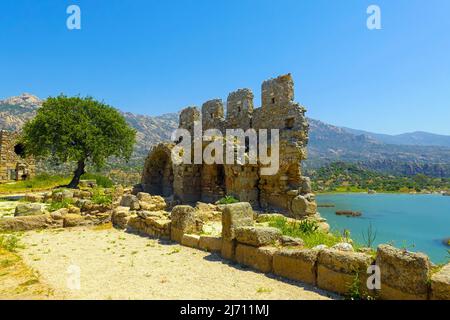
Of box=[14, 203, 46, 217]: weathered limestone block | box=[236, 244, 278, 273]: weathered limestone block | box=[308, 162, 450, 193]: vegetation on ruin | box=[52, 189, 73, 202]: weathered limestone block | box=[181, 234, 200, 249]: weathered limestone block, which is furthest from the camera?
box=[308, 162, 450, 193]: vegetation on ruin

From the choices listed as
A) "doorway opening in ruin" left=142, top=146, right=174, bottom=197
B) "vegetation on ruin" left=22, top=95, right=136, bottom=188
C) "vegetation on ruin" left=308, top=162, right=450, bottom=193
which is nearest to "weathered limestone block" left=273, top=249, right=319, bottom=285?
"doorway opening in ruin" left=142, top=146, right=174, bottom=197

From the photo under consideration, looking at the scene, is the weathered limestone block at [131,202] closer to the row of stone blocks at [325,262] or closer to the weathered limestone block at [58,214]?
the weathered limestone block at [58,214]

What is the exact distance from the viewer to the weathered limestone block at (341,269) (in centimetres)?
579

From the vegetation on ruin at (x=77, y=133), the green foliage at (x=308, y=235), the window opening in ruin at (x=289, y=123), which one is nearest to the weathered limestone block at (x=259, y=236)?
the green foliage at (x=308, y=235)

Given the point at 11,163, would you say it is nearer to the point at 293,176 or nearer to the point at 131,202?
the point at 131,202

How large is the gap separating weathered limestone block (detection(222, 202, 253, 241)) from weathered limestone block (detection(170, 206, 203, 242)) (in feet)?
7.27

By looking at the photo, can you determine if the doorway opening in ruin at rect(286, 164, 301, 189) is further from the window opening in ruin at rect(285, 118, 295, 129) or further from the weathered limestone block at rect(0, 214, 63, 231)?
the weathered limestone block at rect(0, 214, 63, 231)

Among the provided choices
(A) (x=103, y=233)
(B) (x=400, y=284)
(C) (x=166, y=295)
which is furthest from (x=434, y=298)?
(A) (x=103, y=233)

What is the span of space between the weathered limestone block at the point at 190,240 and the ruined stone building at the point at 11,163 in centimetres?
3105

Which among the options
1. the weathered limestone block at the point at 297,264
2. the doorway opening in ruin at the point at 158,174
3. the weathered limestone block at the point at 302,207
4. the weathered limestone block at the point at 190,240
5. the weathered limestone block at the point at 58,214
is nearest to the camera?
the weathered limestone block at the point at 297,264

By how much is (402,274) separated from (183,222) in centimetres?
702

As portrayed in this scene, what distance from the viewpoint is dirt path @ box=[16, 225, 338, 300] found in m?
6.09
